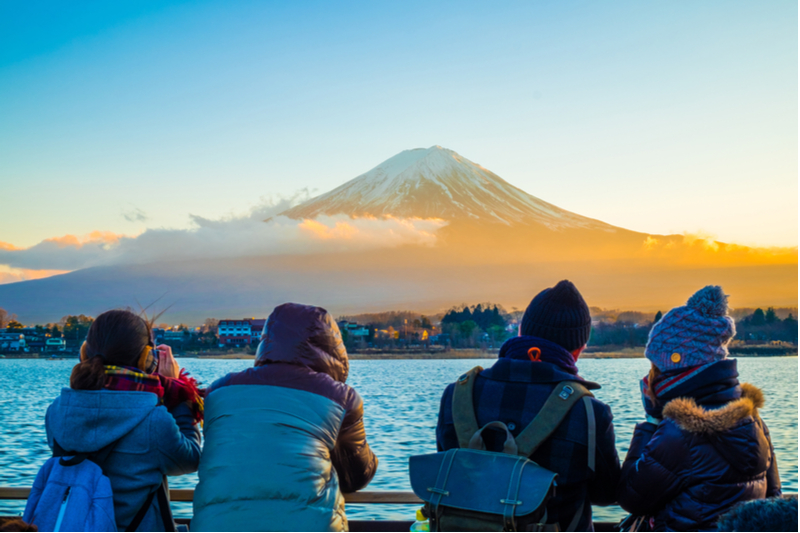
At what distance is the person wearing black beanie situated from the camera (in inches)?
80.2

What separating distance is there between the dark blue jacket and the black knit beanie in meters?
0.08

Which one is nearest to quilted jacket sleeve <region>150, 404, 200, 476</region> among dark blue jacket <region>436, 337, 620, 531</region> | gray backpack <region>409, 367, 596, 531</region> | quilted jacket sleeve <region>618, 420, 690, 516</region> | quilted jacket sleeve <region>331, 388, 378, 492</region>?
→ quilted jacket sleeve <region>331, 388, 378, 492</region>

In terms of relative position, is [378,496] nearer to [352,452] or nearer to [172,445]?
[352,452]

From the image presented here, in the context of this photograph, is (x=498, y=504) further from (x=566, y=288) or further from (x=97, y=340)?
(x=97, y=340)

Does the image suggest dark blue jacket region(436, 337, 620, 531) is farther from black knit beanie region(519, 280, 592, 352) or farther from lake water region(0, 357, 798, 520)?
lake water region(0, 357, 798, 520)

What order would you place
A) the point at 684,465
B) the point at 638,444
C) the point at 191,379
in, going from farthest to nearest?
the point at 191,379 → the point at 638,444 → the point at 684,465

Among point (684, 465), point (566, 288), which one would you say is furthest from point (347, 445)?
point (684, 465)

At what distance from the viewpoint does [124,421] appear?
2.29 m

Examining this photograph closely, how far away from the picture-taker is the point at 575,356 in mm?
2328

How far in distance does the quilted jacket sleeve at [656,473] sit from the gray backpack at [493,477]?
208mm

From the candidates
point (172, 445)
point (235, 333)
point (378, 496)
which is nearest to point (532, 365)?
point (378, 496)

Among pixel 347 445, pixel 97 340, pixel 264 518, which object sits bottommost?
pixel 264 518

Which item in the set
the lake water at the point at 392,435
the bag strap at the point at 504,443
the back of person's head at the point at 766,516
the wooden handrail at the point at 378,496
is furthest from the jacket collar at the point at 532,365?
the lake water at the point at 392,435

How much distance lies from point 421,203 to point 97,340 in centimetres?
19170
